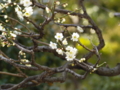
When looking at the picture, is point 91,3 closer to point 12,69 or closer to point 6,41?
point 12,69

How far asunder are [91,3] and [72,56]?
4124mm

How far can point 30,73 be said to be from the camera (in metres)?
2.88

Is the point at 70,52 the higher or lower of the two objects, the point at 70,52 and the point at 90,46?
the higher

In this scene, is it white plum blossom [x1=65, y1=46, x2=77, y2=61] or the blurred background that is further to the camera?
the blurred background

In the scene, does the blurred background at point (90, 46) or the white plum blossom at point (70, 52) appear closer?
the white plum blossom at point (70, 52)

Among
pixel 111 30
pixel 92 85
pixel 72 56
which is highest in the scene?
pixel 72 56

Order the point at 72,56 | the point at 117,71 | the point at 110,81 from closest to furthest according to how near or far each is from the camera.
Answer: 1. the point at 72,56
2. the point at 117,71
3. the point at 110,81

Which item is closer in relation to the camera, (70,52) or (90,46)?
(70,52)

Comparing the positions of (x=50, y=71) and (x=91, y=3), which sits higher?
(x=91, y=3)

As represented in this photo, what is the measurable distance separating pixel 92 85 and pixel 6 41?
8.06 feet

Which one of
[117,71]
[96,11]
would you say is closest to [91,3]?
[96,11]

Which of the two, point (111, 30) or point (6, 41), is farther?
point (111, 30)

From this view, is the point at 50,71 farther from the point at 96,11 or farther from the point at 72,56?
the point at 96,11

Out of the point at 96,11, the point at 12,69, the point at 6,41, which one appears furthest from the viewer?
the point at 96,11
